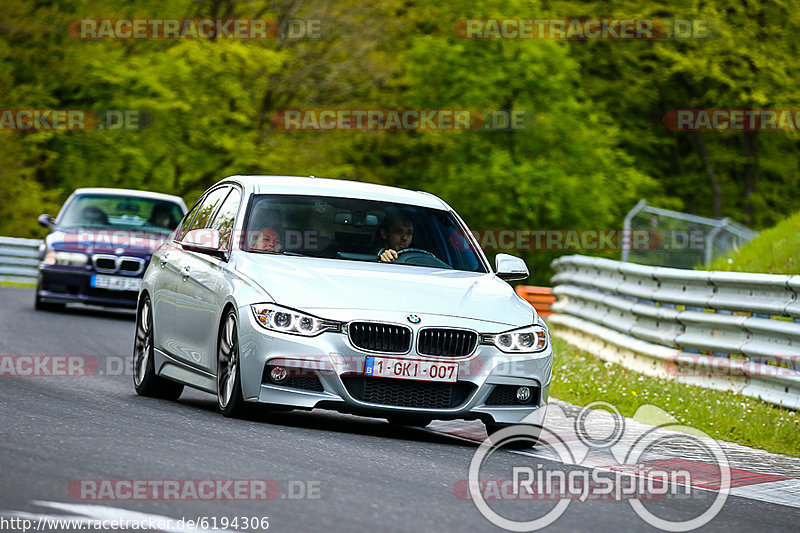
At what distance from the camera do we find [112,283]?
20.4m

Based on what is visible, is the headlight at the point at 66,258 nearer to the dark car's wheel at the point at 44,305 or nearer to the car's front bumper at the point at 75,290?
the car's front bumper at the point at 75,290

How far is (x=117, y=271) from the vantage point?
20.3 m

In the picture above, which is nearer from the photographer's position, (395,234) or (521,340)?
(521,340)

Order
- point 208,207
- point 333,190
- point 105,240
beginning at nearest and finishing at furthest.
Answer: point 333,190, point 208,207, point 105,240

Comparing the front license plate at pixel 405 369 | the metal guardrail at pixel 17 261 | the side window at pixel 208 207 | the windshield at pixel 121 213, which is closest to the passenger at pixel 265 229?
the side window at pixel 208 207

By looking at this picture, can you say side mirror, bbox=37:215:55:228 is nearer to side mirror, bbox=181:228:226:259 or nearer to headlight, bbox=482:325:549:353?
side mirror, bbox=181:228:226:259

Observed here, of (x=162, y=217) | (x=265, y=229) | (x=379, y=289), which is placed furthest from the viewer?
(x=162, y=217)

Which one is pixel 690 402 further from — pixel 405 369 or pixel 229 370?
pixel 229 370

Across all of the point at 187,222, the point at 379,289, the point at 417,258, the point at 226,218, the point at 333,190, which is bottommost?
the point at 379,289

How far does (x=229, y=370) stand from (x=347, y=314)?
37.0 inches

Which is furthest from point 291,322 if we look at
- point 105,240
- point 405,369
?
point 105,240

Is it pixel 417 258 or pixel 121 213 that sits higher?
pixel 417 258

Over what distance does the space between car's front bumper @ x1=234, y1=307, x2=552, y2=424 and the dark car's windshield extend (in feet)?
3.70

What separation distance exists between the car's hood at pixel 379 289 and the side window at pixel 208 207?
1.39 metres
